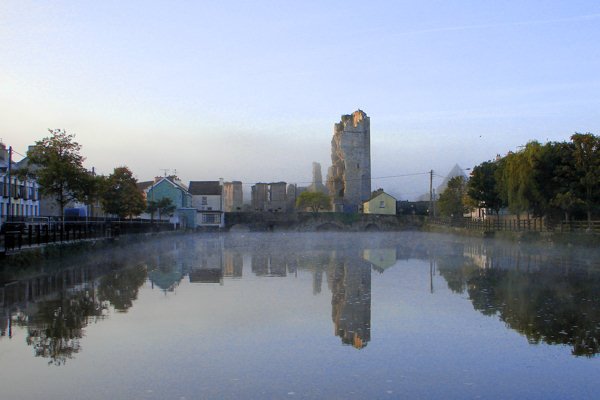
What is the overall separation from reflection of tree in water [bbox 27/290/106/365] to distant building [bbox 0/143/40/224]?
31311mm

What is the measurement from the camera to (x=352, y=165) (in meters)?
130

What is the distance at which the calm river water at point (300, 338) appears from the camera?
8.07m

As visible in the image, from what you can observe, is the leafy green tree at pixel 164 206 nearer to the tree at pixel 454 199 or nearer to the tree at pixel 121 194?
the tree at pixel 121 194

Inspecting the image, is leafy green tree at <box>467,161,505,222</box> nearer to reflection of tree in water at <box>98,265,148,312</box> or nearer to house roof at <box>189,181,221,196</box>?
reflection of tree in water at <box>98,265,148,312</box>

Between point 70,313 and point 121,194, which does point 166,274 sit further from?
point 121,194

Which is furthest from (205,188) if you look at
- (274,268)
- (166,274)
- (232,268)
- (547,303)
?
(547,303)

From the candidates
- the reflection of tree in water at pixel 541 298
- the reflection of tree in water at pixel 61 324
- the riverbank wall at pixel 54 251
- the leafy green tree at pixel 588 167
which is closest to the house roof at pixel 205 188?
the riverbank wall at pixel 54 251

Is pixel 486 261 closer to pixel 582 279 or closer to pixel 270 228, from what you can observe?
pixel 582 279

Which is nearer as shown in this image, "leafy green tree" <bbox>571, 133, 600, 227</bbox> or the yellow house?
"leafy green tree" <bbox>571, 133, 600, 227</bbox>

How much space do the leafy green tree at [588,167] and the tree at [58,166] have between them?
31.2 m

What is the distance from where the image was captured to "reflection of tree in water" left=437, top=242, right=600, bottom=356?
11.3 metres

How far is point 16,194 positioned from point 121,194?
29.5 feet

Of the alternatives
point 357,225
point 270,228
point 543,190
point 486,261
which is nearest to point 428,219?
point 357,225

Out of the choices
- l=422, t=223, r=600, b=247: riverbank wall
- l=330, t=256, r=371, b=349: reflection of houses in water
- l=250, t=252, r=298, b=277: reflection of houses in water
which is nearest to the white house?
l=422, t=223, r=600, b=247: riverbank wall
